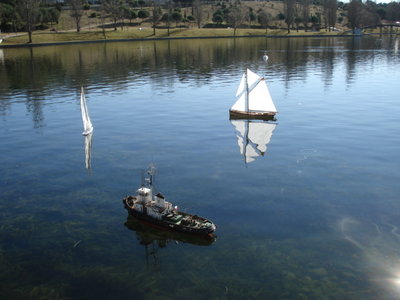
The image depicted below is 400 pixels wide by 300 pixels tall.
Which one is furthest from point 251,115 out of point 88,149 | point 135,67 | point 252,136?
point 135,67

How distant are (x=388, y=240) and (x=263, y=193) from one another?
41.7ft

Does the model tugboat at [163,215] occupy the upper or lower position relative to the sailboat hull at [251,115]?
lower

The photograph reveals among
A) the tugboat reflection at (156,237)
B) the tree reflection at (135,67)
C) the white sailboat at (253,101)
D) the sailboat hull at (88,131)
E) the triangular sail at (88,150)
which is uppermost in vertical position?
the tree reflection at (135,67)

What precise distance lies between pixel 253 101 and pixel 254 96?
93 centimetres

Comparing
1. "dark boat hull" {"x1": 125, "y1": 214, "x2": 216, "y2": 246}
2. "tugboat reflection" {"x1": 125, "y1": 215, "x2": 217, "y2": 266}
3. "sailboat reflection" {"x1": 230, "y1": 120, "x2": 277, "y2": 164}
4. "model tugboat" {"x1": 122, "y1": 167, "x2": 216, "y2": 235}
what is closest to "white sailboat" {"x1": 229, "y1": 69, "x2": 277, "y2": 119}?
"sailboat reflection" {"x1": 230, "y1": 120, "x2": 277, "y2": 164}

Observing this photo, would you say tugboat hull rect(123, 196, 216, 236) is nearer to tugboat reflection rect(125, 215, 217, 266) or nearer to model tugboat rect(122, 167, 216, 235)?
model tugboat rect(122, 167, 216, 235)

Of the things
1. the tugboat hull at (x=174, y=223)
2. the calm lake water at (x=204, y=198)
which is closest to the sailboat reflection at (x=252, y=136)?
the calm lake water at (x=204, y=198)

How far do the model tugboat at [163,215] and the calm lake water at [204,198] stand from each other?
46.8 inches

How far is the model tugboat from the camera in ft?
108

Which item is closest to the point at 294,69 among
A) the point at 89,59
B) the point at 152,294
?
the point at 89,59

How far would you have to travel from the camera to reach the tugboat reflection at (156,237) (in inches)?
1281

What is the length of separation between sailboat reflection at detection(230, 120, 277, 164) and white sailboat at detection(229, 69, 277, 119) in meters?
1.60

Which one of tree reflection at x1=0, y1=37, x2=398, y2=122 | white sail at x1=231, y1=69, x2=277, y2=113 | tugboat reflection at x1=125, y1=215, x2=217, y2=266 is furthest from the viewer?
tree reflection at x1=0, y1=37, x2=398, y2=122

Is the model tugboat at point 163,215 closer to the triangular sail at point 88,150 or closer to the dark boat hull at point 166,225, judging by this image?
Answer: the dark boat hull at point 166,225
